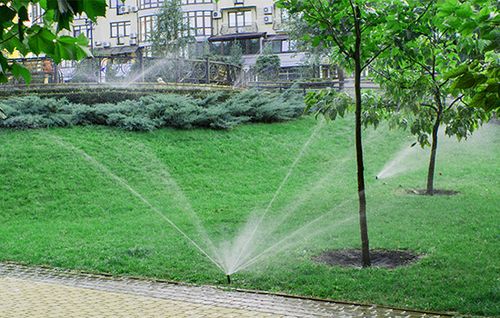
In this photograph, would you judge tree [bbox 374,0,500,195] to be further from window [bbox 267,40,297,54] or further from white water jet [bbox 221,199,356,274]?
window [bbox 267,40,297,54]

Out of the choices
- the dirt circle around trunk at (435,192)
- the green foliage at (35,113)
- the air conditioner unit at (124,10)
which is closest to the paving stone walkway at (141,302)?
the dirt circle around trunk at (435,192)

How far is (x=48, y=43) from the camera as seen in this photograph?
3.50m

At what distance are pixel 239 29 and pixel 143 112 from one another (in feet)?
134

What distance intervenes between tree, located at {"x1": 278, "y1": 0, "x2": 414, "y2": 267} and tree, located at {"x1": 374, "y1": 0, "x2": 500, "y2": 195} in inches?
8.4

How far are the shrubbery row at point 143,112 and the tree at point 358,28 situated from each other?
11.6m

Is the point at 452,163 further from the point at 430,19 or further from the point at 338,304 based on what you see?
the point at 338,304

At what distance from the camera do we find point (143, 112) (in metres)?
20.8

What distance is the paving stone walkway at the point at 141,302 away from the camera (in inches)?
280

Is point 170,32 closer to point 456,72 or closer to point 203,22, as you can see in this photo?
point 203,22

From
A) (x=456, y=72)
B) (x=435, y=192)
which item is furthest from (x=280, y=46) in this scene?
(x=456, y=72)

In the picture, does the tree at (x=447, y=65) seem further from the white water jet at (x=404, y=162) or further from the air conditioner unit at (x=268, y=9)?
the air conditioner unit at (x=268, y=9)

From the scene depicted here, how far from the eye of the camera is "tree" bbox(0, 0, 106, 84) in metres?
2.79

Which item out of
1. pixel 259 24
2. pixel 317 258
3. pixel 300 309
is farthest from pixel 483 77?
pixel 259 24

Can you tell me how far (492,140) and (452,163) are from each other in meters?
4.50
